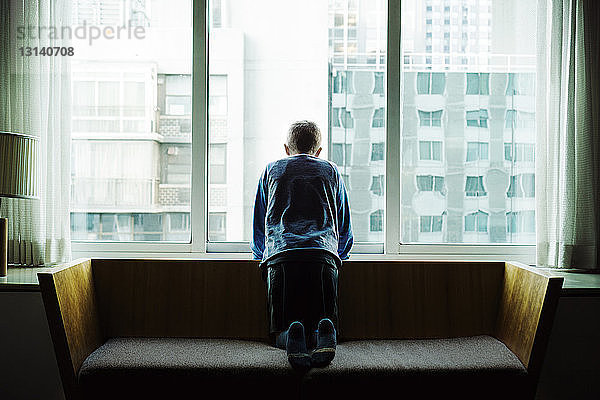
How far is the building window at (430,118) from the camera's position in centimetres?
316

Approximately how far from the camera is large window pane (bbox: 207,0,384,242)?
3150 mm

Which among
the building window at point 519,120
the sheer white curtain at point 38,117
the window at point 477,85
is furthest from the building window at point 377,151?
the sheer white curtain at point 38,117

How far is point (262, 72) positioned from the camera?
10.3ft

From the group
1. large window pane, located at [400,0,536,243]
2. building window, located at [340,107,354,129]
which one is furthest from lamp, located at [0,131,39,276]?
large window pane, located at [400,0,536,243]

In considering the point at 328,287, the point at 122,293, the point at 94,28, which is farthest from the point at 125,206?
the point at 328,287

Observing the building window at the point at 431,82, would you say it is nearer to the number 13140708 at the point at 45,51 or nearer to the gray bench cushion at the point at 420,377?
the gray bench cushion at the point at 420,377

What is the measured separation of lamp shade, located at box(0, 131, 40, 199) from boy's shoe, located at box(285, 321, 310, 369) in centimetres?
131

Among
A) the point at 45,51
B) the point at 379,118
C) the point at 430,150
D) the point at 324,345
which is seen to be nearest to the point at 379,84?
the point at 379,118

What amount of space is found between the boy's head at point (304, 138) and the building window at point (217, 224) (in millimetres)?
679

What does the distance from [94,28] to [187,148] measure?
74 cm

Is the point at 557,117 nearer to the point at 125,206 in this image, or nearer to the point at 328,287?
the point at 328,287

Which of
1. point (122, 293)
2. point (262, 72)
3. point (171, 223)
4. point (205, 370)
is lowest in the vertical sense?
point (205, 370)

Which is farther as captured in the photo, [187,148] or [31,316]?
[187,148]

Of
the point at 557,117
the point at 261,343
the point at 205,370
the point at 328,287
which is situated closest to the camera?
the point at 205,370
